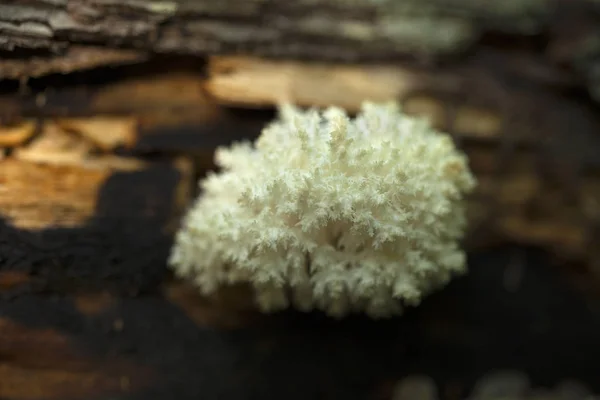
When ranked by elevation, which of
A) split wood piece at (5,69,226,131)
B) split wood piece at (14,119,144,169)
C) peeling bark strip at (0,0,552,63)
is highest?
peeling bark strip at (0,0,552,63)

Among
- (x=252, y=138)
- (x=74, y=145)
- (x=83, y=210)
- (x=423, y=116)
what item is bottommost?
(x=83, y=210)

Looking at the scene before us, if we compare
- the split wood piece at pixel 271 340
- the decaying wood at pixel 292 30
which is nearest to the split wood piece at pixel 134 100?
the decaying wood at pixel 292 30

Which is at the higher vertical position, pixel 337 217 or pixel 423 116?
pixel 423 116

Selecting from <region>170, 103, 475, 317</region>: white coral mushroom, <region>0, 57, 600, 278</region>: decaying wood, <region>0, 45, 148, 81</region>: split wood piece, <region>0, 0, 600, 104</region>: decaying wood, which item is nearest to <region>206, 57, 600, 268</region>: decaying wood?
<region>0, 57, 600, 278</region>: decaying wood

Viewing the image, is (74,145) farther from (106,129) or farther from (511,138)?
(511,138)

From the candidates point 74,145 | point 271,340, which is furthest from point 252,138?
point 271,340

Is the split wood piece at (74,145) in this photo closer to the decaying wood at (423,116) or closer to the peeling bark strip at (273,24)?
the decaying wood at (423,116)

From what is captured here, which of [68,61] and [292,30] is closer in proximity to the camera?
[68,61]

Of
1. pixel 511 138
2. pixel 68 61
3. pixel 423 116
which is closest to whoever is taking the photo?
pixel 68 61

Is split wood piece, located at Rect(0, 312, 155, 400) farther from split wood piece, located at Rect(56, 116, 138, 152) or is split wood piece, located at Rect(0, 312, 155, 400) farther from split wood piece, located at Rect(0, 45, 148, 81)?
split wood piece, located at Rect(0, 45, 148, 81)
